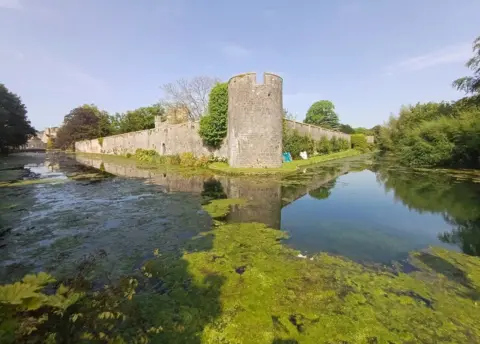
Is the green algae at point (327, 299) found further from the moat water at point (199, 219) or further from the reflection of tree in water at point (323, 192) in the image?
the reflection of tree in water at point (323, 192)

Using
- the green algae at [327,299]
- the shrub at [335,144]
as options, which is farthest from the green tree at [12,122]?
the shrub at [335,144]

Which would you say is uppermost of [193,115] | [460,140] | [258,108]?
[193,115]

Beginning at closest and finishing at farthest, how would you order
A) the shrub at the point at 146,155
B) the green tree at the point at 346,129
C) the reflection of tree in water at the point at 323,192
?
1. the reflection of tree in water at the point at 323,192
2. the shrub at the point at 146,155
3. the green tree at the point at 346,129

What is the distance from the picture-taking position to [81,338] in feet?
8.46

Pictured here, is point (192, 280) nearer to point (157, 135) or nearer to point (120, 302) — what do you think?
point (120, 302)

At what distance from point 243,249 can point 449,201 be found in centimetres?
862

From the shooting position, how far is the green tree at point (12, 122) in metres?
29.6

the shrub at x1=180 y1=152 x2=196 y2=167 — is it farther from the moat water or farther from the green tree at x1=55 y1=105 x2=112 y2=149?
the green tree at x1=55 y1=105 x2=112 y2=149

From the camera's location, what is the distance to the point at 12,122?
31609 millimetres

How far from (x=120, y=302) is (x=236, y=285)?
1.61m

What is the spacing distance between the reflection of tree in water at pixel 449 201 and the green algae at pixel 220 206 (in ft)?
18.4

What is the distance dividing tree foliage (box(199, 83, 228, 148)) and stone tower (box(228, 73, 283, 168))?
314cm

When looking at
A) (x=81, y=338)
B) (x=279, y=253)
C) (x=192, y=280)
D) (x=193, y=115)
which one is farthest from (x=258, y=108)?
(x=193, y=115)

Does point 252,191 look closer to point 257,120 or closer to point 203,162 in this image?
point 257,120
